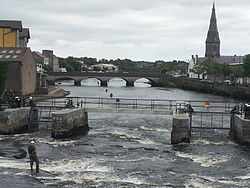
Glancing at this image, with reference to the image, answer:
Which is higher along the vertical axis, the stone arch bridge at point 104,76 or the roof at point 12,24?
Answer: the roof at point 12,24

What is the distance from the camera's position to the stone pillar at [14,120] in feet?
125

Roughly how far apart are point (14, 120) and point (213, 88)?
77306mm

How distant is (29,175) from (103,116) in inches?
1134

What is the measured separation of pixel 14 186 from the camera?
22875 mm

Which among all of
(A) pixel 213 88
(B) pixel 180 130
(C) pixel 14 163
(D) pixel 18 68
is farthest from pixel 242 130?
(A) pixel 213 88

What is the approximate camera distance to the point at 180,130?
1371 inches

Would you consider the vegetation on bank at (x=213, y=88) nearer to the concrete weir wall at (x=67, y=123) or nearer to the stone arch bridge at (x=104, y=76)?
the stone arch bridge at (x=104, y=76)

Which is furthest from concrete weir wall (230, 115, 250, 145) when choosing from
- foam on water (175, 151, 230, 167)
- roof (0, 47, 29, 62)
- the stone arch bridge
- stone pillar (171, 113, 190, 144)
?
the stone arch bridge

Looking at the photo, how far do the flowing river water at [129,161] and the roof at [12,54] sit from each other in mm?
32579

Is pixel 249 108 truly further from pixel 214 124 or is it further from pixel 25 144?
pixel 25 144

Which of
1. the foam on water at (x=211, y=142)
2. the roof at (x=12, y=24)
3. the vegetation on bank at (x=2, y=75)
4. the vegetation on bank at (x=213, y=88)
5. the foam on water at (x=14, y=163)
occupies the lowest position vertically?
the foam on water at (x=14, y=163)

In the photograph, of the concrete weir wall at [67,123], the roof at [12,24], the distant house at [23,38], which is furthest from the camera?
the distant house at [23,38]

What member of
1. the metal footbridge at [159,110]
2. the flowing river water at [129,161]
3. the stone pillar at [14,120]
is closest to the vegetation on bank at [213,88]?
the metal footbridge at [159,110]

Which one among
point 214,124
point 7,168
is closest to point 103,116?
point 214,124
